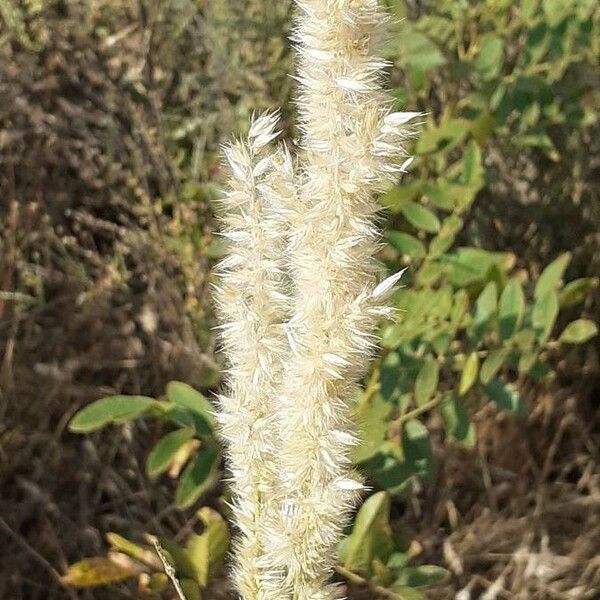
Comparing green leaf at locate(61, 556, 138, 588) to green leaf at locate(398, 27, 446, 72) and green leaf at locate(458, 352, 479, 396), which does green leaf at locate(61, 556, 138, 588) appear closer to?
green leaf at locate(458, 352, 479, 396)

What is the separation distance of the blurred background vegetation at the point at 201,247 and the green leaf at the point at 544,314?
0.11 m

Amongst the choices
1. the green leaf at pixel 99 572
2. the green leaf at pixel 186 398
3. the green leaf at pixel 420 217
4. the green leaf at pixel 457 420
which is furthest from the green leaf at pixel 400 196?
the green leaf at pixel 99 572

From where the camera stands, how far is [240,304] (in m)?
0.73

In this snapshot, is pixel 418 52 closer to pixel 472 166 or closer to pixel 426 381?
pixel 472 166

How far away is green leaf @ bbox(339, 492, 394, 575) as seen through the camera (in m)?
1.30

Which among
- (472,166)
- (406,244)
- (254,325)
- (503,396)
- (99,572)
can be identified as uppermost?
(254,325)

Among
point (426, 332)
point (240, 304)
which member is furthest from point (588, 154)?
point (240, 304)

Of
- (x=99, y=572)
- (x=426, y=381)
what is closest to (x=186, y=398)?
(x=99, y=572)

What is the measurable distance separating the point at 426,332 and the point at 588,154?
117 centimetres

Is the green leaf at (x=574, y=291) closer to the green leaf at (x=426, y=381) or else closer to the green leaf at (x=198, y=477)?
the green leaf at (x=426, y=381)

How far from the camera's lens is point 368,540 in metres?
1.31

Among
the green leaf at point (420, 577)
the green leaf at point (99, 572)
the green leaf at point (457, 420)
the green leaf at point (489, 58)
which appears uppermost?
the green leaf at point (489, 58)

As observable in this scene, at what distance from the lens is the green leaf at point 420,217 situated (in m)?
1.61

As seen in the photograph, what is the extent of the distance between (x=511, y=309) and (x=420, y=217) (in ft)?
0.72
